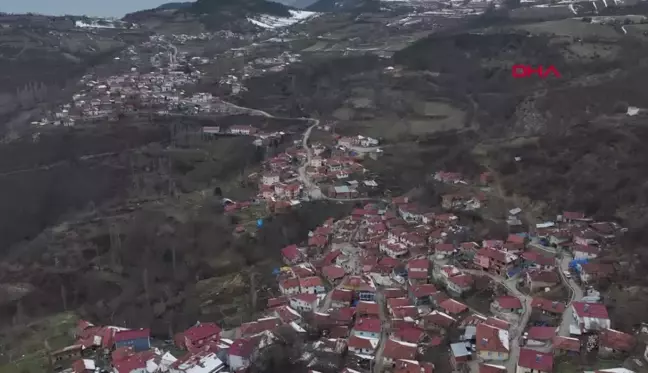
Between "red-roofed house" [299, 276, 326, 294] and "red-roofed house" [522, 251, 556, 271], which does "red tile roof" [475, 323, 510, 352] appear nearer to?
"red-roofed house" [522, 251, 556, 271]

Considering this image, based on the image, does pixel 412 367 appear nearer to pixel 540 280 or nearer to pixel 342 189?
pixel 540 280

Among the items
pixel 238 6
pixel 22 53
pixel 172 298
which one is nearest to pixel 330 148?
pixel 172 298

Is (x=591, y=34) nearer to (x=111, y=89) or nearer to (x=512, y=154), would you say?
(x=512, y=154)

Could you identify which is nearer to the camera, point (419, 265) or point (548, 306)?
point (548, 306)

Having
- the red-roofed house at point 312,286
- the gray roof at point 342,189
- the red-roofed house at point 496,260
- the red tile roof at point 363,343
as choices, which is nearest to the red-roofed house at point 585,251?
the red-roofed house at point 496,260

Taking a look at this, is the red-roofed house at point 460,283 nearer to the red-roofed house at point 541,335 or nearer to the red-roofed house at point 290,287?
the red-roofed house at point 541,335

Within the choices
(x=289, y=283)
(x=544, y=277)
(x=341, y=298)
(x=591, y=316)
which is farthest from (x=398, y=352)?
(x=544, y=277)
